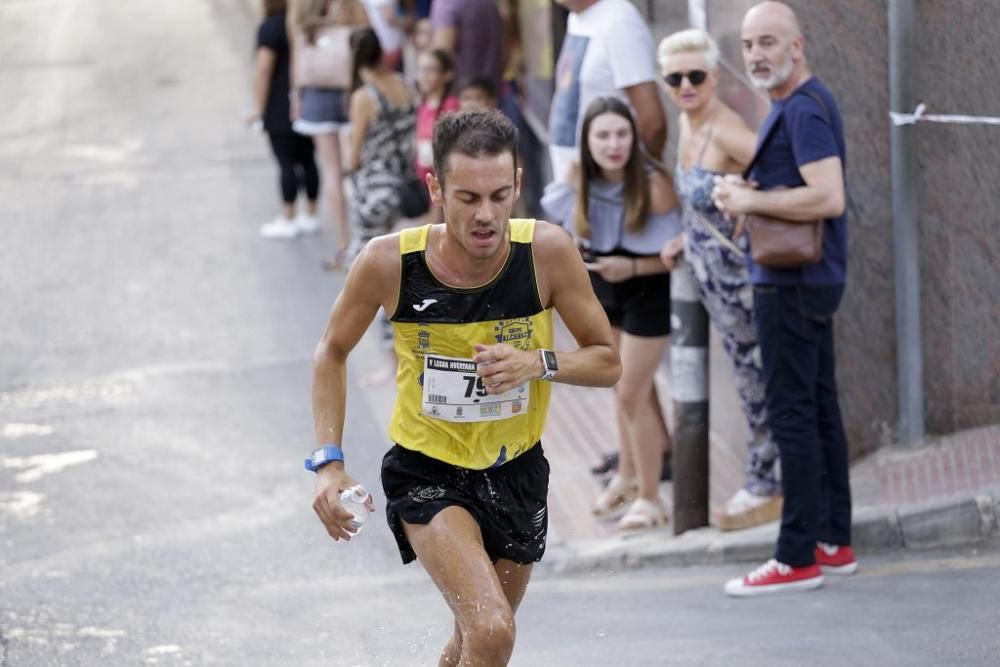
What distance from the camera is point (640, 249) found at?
6.66 m

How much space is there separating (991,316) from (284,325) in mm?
5273

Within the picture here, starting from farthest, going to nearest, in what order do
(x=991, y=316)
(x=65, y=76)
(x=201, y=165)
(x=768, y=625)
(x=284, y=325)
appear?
(x=65, y=76)
(x=201, y=165)
(x=284, y=325)
(x=991, y=316)
(x=768, y=625)

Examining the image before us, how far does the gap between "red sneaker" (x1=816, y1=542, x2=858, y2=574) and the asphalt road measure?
0.19 ft

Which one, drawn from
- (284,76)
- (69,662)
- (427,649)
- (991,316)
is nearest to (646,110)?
(991,316)

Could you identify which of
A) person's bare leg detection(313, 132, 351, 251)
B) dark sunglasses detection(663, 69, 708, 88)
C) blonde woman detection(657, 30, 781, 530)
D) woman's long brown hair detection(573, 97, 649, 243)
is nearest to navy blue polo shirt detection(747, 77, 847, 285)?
blonde woman detection(657, 30, 781, 530)

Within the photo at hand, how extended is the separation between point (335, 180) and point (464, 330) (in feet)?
23.8

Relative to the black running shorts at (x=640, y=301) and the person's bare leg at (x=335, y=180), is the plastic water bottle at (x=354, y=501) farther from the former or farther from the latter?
the person's bare leg at (x=335, y=180)

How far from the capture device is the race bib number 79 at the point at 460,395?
4.26m

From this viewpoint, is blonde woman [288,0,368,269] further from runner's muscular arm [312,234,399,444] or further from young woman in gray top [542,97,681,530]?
runner's muscular arm [312,234,399,444]

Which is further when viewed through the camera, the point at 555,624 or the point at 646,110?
the point at 646,110

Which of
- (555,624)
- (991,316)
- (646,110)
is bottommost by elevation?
(555,624)

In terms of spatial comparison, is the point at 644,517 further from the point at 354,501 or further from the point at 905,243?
the point at 354,501

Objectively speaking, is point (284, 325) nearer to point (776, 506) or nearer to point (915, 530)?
point (776, 506)

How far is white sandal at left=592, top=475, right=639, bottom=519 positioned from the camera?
7180 mm
